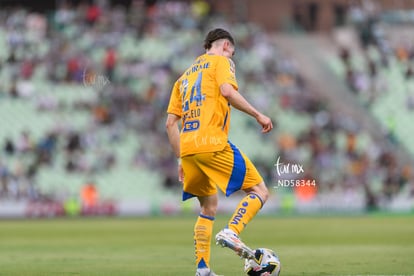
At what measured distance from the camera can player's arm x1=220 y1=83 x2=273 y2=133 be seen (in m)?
9.62

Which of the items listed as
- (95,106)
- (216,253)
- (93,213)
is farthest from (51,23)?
(216,253)

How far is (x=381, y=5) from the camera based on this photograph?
4528 centimetres

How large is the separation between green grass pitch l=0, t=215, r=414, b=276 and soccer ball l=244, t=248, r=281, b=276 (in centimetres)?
137

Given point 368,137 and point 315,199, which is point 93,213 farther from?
point 368,137

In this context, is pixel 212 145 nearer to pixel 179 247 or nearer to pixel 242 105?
pixel 242 105

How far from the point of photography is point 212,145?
994 centimetres

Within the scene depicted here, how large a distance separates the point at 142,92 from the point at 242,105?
2674cm

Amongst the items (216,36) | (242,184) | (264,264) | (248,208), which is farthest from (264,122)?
(264,264)

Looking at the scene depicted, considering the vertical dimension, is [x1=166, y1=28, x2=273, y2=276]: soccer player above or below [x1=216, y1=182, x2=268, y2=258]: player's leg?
above

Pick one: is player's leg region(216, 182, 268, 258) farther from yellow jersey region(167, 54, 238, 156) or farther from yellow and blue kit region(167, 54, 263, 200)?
yellow jersey region(167, 54, 238, 156)

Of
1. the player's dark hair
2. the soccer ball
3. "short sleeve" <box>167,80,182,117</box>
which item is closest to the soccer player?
the player's dark hair

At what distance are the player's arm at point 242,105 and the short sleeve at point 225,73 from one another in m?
0.05

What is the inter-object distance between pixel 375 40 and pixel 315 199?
9745 millimetres

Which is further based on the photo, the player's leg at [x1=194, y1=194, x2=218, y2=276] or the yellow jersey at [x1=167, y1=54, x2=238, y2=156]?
the player's leg at [x1=194, y1=194, x2=218, y2=276]
